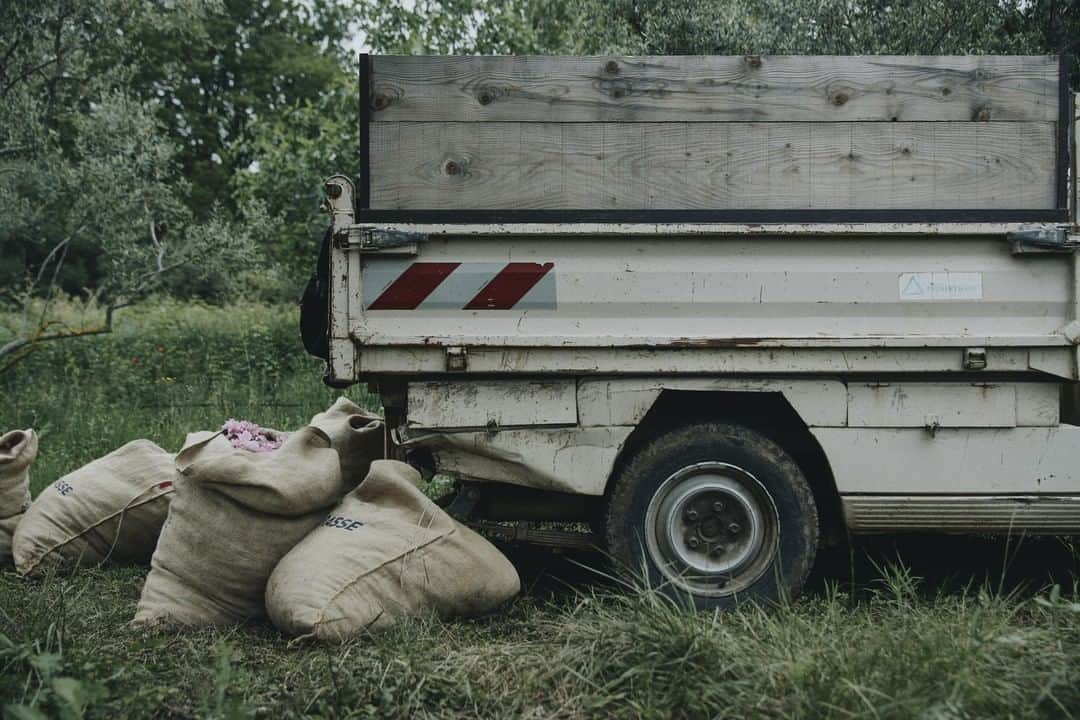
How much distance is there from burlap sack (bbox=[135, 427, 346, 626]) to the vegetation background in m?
0.14

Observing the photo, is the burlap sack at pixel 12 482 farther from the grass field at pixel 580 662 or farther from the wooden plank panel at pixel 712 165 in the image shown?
the wooden plank panel at pixel 712 165

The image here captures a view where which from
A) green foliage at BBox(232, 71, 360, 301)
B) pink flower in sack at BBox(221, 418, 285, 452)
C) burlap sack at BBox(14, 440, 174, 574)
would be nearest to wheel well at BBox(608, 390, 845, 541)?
pink flower in sack at BBox(221, 418, 285, 452)

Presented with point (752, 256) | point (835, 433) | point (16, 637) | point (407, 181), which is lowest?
point (16, 637)

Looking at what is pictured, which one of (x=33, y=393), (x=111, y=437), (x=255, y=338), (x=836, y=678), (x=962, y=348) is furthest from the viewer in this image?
(x=255, y=338)

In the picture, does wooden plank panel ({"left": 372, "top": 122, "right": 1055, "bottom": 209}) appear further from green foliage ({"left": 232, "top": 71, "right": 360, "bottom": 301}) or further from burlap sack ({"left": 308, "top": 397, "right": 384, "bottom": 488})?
green foliage ({"left": 232, "top": 71, "right": 360, "bottom": 301})

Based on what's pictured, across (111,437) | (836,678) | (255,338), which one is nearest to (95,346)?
(255,338)

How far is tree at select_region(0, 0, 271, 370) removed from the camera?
10.3 metres

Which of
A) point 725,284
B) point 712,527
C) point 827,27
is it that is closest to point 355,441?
point 712,527

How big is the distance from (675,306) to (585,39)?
870cm

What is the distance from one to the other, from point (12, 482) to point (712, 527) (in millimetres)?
3267

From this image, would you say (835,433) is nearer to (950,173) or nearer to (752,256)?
(752,256)

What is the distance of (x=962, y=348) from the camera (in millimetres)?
4262

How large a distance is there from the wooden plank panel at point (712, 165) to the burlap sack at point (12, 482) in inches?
90.4

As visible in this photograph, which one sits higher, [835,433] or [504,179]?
[504,179]
